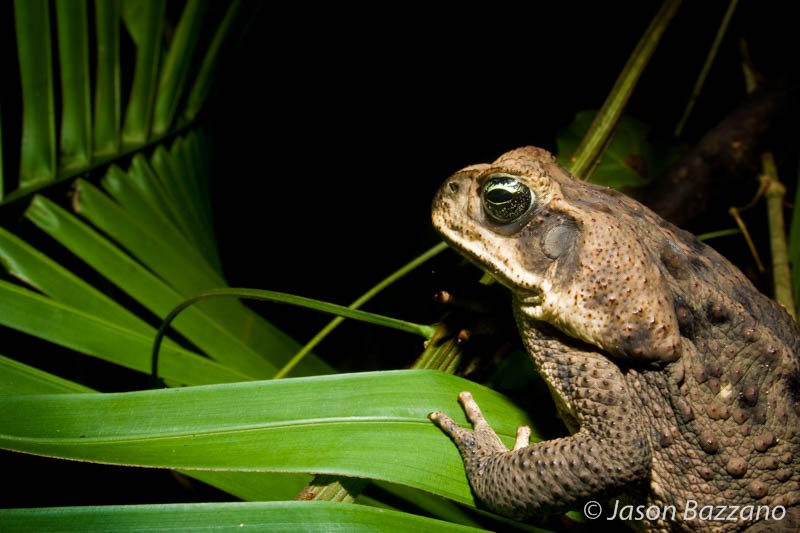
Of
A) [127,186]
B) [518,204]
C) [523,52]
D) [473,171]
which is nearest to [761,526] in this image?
[518,204]

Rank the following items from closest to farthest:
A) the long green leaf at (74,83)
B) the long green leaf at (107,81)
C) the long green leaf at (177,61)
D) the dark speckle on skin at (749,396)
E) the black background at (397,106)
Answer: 1. the dark speckle on skin at (749,396)
2. the long green leaf at (74,83)
3. the long green leaf at (107,81)
4. the long green leaf at (177,61)
5. the black background at (397,106)

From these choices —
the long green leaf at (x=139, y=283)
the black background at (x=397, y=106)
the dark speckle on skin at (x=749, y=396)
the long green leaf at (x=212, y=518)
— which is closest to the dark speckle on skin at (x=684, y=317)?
the dark speckle on skin at (x=749, y=396)

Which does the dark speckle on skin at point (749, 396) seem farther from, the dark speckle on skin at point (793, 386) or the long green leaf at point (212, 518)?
the long green leaf at point (212, 518)

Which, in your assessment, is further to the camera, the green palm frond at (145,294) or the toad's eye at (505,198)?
the toad's eye at (505,198)

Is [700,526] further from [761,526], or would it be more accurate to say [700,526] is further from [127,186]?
[127,186]

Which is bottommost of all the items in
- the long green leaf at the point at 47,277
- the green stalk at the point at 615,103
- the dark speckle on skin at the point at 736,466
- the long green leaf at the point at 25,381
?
the dark speckle on skin at the point at 736,466
